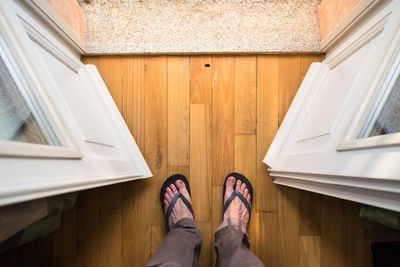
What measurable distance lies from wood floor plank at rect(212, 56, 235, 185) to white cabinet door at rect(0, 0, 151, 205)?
37 cm

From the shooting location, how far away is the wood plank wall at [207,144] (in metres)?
0.93

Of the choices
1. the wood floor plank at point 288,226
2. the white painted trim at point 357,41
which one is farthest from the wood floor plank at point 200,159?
the white painted trim at point 357,41

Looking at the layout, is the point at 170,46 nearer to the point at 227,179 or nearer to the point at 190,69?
the point at 190,69

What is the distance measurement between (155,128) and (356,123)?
0.75 m

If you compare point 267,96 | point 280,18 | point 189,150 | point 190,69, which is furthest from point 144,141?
point 280,18

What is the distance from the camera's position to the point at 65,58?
2.44 ft

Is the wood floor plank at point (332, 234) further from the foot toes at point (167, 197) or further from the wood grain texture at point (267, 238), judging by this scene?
the foot toes at point (167, 197)

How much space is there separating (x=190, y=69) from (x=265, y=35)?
378 mm

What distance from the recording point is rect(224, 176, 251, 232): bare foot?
89cm

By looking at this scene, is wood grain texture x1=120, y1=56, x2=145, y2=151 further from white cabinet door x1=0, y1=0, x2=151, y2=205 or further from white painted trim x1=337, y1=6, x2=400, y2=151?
white painted trim x1=337, y1=6, x2=400, y2=151

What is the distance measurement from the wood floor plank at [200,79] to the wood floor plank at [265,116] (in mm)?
234

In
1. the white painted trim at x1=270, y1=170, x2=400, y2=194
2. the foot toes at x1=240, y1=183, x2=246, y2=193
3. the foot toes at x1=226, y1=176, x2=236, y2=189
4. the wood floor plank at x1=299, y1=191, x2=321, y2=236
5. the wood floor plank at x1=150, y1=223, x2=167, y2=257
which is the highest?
the white painted trim at x1=270, y1=170, x2=400, y2=194

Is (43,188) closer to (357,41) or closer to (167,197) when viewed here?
(167,197)

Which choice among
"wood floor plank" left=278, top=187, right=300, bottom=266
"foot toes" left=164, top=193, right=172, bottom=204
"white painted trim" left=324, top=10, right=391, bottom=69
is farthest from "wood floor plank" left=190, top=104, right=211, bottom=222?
"white painted trim" left=324, top=10, right=391, bottom=69
